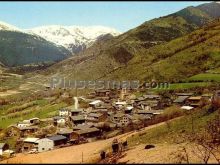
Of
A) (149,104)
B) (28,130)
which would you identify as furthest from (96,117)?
(28,130)

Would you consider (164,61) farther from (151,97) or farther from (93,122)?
(93,122)

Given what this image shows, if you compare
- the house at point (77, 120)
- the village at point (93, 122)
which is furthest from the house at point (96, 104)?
the house at point (77, 120)

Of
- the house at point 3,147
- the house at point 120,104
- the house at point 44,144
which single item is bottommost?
the house at point 3,147

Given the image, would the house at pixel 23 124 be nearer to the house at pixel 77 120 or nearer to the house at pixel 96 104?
the house at pixel 77 120

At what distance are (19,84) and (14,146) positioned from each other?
120 meters

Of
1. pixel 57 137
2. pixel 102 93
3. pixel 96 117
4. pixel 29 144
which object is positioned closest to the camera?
pixel 29 144

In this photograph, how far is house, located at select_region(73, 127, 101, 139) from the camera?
64.7m

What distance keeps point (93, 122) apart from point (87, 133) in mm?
10599

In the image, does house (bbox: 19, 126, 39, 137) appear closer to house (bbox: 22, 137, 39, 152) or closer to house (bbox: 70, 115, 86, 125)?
house (bbox: 70, 115, 86, 125)

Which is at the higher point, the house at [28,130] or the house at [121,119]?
the house at [121,119]

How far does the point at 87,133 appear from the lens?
65.2 meters

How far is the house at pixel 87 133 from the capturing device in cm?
6466

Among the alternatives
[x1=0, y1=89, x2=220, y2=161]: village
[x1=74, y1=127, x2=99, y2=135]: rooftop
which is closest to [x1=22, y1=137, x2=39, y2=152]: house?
[x1=0, y1=89, x2=220, y2=161]: village

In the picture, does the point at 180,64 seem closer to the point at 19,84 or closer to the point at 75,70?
the point at 75,70
